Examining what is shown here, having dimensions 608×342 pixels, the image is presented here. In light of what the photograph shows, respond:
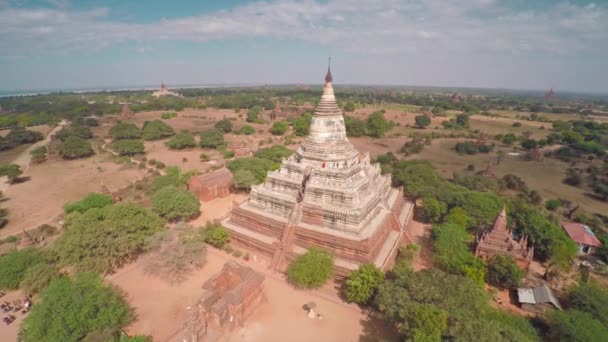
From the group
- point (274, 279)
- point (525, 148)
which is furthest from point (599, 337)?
point (525, 148)

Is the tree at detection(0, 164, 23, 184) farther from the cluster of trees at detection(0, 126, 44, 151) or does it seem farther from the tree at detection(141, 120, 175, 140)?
the cluster of trees at detection(0, 126, 44, 151)

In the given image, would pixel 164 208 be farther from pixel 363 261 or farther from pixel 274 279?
pixel 363 261

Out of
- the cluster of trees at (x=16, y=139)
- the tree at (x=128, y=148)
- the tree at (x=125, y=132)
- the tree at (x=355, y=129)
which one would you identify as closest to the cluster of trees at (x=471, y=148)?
the tree at (x=355, y=129)

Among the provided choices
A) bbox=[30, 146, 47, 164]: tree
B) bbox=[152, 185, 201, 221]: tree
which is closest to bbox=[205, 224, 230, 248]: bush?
bbox=[152, 185, 201, 221]: tree

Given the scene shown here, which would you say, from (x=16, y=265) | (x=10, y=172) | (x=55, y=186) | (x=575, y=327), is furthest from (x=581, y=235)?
(x=10, y=172)

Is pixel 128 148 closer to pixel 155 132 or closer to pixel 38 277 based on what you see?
pixel 155 132

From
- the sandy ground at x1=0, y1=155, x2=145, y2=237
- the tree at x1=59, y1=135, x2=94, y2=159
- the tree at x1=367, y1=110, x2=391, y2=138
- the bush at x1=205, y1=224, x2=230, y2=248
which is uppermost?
the tree at x1=367, y1=110, x2=391, y2=138

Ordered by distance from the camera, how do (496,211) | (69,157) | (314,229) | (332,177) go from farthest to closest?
(69,157) → (496,211) → (332,177) → (314,229)

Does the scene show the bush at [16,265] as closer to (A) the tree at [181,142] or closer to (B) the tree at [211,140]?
(A) the tree at [181,142]
